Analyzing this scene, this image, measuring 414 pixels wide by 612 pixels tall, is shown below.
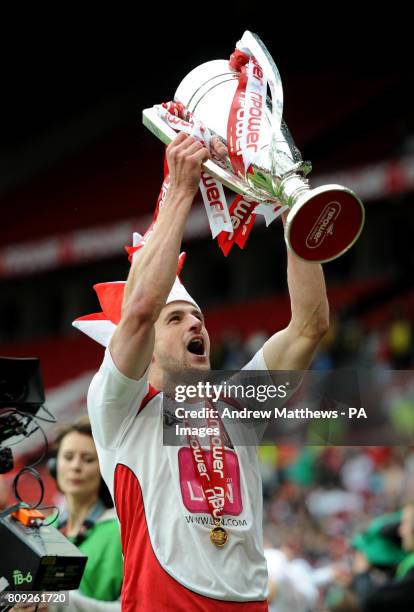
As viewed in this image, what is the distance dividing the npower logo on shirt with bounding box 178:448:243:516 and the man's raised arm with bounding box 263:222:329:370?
0.37 metres

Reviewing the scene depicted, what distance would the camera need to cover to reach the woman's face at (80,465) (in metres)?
4.60

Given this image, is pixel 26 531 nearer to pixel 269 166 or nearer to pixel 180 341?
pixel 180 341

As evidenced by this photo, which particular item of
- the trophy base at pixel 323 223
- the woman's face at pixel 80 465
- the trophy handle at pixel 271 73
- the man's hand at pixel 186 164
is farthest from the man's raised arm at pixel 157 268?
the woman's face at pixel 80 465

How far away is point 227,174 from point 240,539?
0.99 meters

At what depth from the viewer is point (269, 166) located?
115 inches

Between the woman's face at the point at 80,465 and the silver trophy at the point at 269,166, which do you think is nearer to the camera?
the silver trophy at the point at 269,166

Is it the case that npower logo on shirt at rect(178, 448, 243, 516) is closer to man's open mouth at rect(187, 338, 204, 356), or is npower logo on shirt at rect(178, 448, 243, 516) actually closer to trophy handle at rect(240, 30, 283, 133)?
man's open mouth at rect(187, 338, 204, 356)

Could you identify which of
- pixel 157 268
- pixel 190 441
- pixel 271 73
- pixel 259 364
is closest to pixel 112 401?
pixel 190 441

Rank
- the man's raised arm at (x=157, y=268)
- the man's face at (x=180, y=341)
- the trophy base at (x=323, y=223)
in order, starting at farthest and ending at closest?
the man's face at (x=180, y=341), the man's raised arm at (x=157, y=268), the trophy base at (x=323, y=223)

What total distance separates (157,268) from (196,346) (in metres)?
0.46

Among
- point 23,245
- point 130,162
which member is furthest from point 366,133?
point 23,245

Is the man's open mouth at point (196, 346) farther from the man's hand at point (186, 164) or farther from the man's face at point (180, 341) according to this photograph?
the man's hand at point (186, 164)

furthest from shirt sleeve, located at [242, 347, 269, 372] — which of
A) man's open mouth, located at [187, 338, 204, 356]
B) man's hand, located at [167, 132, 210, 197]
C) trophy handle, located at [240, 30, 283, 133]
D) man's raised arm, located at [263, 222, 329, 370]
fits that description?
trophy handle, located at [240, 30, 283, 133]

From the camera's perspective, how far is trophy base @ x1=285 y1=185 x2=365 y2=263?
8.89 feet
